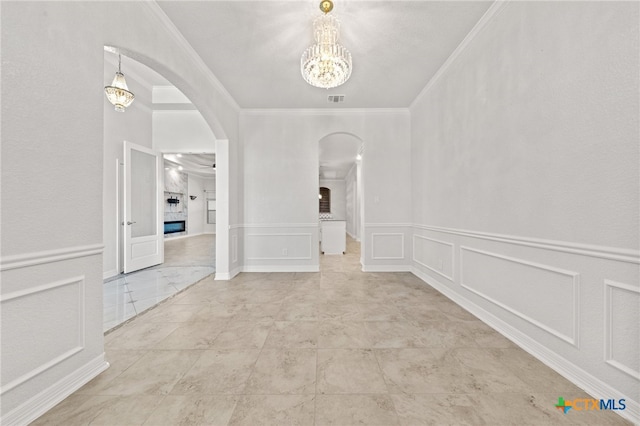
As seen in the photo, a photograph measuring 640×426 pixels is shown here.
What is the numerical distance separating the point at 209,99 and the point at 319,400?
12.4ft

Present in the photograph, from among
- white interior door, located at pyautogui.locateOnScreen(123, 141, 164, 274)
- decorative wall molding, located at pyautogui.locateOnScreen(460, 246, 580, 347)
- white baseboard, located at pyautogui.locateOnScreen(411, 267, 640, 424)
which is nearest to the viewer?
white baseboard, located at pyautogui.locateOnScreen(411, 267, 640, 424)

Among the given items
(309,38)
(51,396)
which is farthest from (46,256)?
(309,38)

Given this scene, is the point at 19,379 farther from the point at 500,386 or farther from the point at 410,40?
the point at 410,40

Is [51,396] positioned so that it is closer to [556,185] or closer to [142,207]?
[556,185]

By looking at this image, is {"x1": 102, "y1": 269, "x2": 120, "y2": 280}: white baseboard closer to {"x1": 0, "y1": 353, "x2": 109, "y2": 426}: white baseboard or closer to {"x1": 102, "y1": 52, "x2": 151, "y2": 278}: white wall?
{"x1": 102, "y1": 52, "x2": 151, "y2": 278}: white wall

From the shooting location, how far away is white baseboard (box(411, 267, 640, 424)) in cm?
137

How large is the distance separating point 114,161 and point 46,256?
12.8 ft

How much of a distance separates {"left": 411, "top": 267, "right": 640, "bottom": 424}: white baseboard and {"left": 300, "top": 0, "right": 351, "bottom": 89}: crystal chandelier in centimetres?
293

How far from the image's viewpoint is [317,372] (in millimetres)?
1768

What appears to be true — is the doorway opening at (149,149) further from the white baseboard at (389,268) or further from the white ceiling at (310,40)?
the white baseboard at (389,268)

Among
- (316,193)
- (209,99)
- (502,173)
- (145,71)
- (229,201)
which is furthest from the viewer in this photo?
(316,193)

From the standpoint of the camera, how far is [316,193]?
15.8 ft

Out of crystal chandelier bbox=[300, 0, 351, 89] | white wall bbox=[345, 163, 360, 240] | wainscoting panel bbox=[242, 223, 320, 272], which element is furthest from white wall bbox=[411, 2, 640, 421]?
white wall bbox=[345, 163, 360, 240]

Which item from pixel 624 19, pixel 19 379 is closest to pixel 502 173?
pixel 624 19
